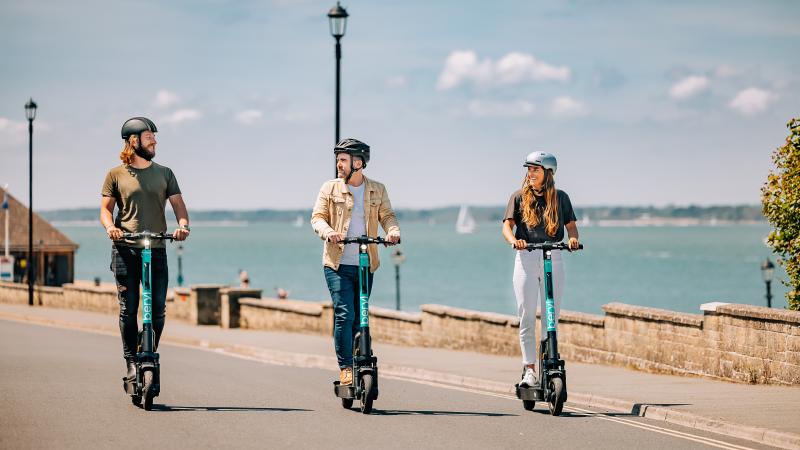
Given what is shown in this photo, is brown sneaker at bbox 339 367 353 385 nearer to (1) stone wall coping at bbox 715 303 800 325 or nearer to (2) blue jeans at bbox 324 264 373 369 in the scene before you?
(2) blue jeans at bbox 324 264 373 369

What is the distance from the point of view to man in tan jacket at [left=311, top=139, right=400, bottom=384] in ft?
31.9

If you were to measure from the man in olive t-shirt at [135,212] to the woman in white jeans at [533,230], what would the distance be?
9.40 ft

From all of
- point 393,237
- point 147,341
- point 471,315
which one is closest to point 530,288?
point 393,237

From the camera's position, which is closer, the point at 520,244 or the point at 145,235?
the point at 145,235

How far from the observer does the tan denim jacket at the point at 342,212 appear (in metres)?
9.72

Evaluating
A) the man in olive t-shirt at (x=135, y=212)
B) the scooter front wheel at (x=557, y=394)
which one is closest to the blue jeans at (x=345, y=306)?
the man in olive t-shirt at (x=135, y=212)

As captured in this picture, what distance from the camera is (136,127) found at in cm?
977

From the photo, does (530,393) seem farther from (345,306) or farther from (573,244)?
(345,306)

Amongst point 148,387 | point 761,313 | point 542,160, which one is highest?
Result: point 542,160

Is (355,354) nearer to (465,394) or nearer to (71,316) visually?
(465,394)

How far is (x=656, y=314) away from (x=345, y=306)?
5.68 m

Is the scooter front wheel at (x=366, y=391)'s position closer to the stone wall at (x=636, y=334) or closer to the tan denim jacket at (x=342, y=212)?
the tan denim jacket at (x=342, y=212)

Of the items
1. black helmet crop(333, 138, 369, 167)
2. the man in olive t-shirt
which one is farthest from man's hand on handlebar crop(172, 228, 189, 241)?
black helmet crop(333, 138, 369, 167)

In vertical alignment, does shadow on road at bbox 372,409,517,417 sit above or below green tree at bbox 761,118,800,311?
below
